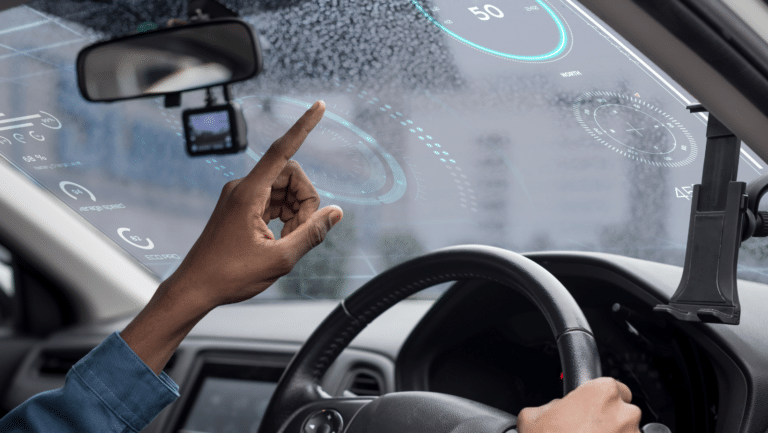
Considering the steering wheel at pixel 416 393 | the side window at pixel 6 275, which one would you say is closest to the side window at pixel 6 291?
the side window at pixel 6 275

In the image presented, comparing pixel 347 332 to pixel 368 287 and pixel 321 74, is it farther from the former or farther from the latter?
pixel 321 74

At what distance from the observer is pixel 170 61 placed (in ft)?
5.53

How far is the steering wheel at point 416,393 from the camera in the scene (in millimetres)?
865

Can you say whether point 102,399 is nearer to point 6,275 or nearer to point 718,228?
point 718,228

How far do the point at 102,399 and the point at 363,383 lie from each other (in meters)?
1.03

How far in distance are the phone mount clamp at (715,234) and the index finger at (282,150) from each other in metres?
0.55

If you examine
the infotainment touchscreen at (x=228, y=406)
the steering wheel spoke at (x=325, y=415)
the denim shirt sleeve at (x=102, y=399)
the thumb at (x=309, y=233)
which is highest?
the thumb at (x=309, y=233)

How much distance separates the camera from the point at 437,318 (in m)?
1.47

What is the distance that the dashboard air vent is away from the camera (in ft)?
6.00

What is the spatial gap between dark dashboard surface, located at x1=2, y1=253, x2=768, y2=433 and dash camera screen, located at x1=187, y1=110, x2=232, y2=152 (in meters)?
0.75

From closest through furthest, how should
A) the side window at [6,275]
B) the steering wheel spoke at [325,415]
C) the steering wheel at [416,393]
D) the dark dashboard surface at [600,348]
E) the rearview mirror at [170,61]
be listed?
the steering wheel at [416,393]
the dark dashboard surface at [600,348]
the steering wheel spoke at [325,415]
the rearview mirror at [170,61]
the side window at [6,275]

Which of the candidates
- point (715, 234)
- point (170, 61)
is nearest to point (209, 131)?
point (170, 61)

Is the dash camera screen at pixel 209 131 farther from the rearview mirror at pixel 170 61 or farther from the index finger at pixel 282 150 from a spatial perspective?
the index finger at pixel 282 150

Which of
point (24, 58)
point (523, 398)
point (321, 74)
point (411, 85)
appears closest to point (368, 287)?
point (523, 398)
